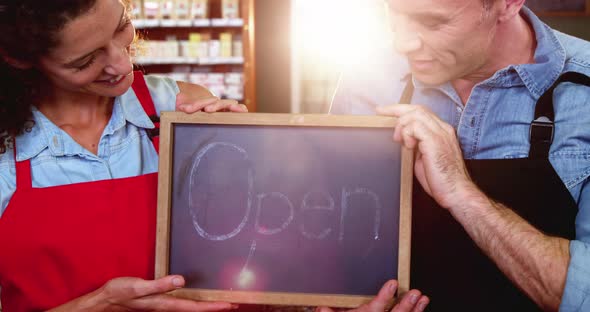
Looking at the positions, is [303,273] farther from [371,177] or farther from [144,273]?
[144,273]

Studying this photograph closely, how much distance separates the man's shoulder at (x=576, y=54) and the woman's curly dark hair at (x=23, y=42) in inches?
53.0

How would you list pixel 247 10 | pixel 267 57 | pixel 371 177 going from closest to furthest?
pixel 371 177
pixel 247 10
pixel 267 57

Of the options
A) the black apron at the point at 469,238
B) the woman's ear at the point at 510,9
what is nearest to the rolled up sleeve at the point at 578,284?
the black apron at the point at 469,238

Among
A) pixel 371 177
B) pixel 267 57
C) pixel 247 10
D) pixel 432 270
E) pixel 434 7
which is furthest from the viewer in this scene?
pixel 267 57

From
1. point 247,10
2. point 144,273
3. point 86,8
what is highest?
point 247,10

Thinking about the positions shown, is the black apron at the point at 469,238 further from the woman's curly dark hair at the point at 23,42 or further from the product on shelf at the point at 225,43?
the product on shelf at the point at 225,43

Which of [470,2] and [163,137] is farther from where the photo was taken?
[470,2]

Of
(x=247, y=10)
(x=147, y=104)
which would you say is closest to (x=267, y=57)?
(x=247, y=10)

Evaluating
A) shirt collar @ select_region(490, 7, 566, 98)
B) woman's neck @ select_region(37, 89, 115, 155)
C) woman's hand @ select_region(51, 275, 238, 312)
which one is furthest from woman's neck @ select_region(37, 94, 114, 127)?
shirt collar @ select_region(490, 7, 566, 98)

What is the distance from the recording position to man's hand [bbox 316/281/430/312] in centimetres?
124

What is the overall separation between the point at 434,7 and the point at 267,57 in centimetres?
389

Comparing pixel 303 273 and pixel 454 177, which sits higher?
pixel 454 177

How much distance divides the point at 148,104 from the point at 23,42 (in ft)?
1.33

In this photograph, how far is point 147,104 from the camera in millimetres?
1644
